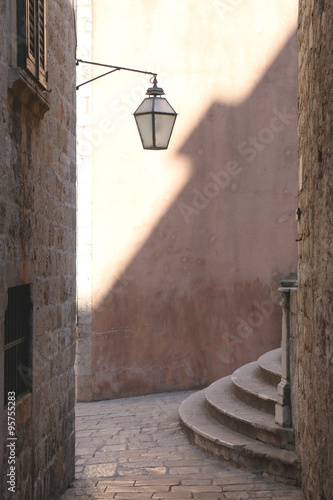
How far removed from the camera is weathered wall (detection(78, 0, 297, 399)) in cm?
905

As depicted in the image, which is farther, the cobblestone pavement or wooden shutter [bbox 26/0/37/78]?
the cobblestone pavement

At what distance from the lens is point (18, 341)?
13.2 feet

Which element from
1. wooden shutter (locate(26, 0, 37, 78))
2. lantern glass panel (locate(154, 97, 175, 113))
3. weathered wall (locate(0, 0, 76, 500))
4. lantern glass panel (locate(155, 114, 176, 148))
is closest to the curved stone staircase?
weathered wall (locate(0, 0, 76, 500))

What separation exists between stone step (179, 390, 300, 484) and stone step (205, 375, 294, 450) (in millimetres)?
Result: 52

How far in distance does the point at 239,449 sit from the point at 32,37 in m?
3.65

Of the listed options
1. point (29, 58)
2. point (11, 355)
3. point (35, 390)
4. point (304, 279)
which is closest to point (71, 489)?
point (35, 390)

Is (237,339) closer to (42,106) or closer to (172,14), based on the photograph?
(172,14)

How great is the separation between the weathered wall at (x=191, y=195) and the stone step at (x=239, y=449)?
2.35 meters

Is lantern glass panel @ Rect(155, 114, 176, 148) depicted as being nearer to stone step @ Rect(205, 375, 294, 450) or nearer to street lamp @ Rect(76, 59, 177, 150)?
street lamp @ Rect(76, 59, 177, 150)

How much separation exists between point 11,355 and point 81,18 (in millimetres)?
6375

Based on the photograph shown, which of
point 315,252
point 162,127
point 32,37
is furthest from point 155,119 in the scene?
point 315,252

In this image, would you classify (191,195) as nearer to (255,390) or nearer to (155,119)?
(155,119)

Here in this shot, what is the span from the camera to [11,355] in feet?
12.9

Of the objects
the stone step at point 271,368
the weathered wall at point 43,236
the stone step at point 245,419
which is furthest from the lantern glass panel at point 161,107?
the stone step at point 245,419
